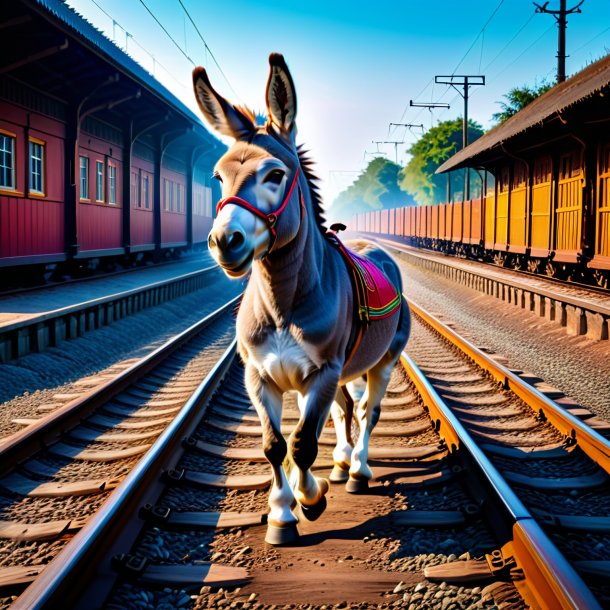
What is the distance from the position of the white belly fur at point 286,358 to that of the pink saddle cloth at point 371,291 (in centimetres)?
62

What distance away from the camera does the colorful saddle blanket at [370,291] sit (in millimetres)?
3824

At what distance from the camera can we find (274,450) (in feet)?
11.0

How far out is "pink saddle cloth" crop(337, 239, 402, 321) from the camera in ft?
12.6

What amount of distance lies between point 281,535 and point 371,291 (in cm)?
156

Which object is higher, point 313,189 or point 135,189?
point 135,189

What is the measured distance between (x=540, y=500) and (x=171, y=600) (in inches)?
96.1

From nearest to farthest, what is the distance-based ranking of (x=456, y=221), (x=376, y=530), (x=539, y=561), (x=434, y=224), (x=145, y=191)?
(x=539, y=561) → (x=376, y=530) → (x=145, y=191) → (x=456, y=221) → (x=434, y=224)

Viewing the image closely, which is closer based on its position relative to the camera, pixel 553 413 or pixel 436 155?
pixel 553 413

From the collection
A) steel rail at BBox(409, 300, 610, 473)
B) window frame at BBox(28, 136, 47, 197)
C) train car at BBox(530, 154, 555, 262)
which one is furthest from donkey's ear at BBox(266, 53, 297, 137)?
train car at BBox(530, 154, 555, 262)

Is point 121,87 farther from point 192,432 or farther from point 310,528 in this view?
point 310,528

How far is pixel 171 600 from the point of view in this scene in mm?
2855

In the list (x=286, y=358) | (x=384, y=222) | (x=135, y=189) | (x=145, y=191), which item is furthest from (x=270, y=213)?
(x=384, y=222)

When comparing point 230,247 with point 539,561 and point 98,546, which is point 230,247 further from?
point 539,561

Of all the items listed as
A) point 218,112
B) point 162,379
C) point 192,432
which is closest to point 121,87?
point 162,379
